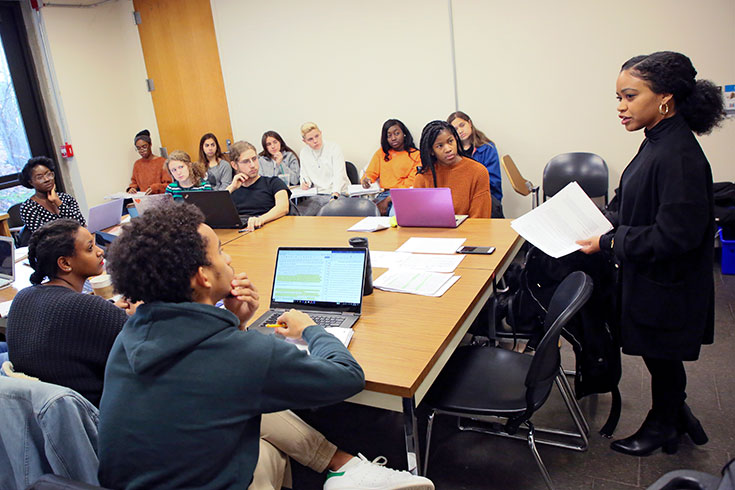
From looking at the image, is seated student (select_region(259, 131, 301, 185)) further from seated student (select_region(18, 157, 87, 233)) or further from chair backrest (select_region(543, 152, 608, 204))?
chair backrest (select_region(543, 152, 608, 204))

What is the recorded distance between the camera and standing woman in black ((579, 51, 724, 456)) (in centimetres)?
165

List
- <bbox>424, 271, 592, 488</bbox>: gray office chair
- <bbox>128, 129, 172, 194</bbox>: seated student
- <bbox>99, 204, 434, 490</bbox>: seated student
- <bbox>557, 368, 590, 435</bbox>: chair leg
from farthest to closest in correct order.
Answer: <bbox>128, 129, 172, 194</bbox>: seated student, <bbox>557, 368, 590, 435</bbox>: chair leg, <bbox>424, 271, 592, 488</bbox>: gray office chair, <bbox>99, 204, 434, 490</bbox>: seated student

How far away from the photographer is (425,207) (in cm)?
275

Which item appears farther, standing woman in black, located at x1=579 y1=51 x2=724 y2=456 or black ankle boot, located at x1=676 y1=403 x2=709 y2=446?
black ankle boot, located at x1=676 y1=403 x2=709 y2=446

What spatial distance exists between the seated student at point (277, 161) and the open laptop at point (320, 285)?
3.68 metres

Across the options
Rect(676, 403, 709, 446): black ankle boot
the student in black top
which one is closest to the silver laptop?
the student in black top

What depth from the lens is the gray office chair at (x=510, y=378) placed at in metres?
1.60

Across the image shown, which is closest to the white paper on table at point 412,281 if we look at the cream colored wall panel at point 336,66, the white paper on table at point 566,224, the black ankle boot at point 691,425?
the white paper on table at point 566,224

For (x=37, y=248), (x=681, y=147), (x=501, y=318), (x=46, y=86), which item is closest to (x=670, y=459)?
(x=501, y=318)

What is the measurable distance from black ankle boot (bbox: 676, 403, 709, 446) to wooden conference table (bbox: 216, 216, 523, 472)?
2.71 ft

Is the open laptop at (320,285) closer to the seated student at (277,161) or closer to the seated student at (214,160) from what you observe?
the seated student at (277,161)

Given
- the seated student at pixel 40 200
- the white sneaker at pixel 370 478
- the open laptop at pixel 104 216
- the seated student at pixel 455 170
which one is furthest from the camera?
the seated student at pixel 40 200

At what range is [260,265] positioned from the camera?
2574 mm

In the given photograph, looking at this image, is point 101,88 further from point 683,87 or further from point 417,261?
point 683,87
